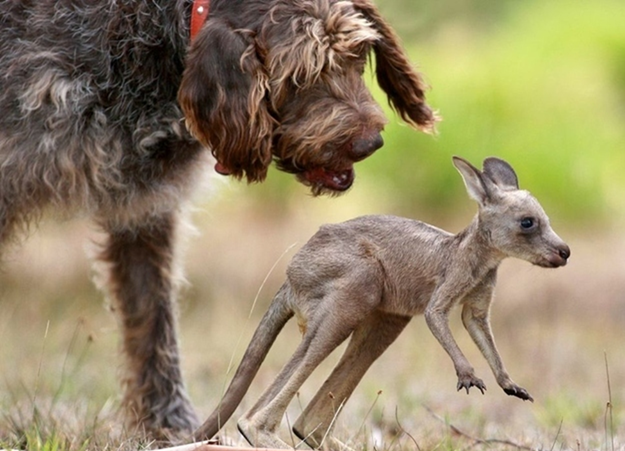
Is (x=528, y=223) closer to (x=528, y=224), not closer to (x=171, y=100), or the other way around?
(x=528, y=224)

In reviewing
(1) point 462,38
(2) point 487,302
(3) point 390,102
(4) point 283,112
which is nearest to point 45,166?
(4) point 283,112

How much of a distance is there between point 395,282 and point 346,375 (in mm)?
461

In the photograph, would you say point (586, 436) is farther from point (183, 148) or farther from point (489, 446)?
point (183, 148)

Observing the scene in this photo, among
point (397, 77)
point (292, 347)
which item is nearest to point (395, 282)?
point (397, 77)

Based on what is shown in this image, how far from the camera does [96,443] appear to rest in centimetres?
493

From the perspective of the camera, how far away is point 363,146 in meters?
4.44

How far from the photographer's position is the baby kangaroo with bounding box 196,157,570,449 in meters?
3.94

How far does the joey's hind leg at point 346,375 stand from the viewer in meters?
4.36

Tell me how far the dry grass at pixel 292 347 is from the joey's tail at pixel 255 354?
53 centimetres

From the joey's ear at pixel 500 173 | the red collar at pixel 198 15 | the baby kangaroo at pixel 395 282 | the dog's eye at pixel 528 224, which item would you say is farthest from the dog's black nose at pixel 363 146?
the red collar at pixel 198 15

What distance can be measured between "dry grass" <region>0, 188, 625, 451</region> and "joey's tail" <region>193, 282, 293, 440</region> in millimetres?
528

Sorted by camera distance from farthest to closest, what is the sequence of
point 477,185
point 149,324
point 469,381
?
point 149,324, point 477,185, point 469,381

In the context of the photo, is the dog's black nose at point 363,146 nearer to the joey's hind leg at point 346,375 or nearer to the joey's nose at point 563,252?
the joey's hind leg at point 346,375

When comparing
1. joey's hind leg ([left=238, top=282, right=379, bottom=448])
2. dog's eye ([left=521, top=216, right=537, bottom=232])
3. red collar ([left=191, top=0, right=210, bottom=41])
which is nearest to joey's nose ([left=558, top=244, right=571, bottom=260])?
dog's eye ([left=521, top=216, right=537, bottom=232])
